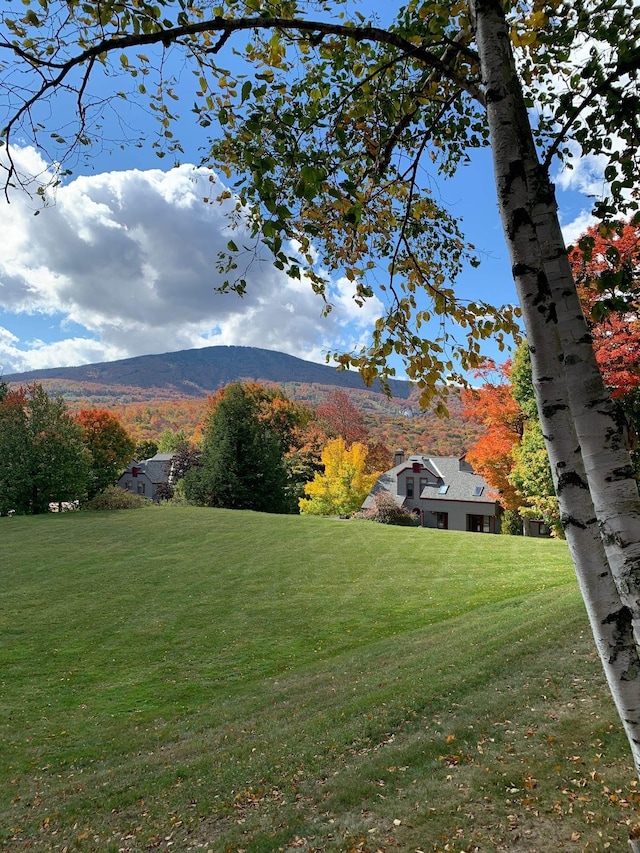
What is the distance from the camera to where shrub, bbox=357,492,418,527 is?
33.8 m

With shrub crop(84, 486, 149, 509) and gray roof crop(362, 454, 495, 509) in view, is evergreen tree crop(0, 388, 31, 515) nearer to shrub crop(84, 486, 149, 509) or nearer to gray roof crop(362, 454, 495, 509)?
shrub crop(84, 486, 149, 509)

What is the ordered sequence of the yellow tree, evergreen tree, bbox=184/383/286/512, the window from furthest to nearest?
1. the window
2. the yellow tree
3. evergreen tree, bbox=184/383/286/512

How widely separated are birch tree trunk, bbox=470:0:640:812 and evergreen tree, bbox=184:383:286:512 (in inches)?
1389

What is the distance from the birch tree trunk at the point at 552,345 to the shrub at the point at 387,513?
31.9 metres

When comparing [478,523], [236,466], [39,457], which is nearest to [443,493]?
[478,523]

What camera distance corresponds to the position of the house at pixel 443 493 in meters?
39.1

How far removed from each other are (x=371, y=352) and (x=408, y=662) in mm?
6693

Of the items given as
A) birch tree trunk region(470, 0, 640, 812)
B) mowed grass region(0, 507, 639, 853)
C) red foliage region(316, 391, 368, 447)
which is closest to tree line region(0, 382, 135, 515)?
mowed grass region(0, 507, 639, 853)

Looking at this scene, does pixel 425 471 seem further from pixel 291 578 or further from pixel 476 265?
pixel 476 265

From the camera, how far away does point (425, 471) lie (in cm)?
4147

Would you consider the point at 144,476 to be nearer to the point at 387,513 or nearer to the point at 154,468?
the point at 154,468

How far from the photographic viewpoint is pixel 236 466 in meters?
37.1

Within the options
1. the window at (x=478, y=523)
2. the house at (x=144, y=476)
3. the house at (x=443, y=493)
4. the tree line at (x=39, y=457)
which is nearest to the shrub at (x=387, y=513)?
the house at (x=443, y=493)

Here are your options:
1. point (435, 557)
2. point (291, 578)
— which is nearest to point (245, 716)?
point (291, 578)
